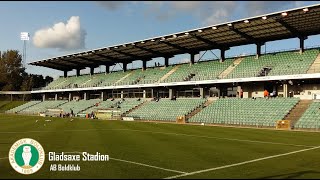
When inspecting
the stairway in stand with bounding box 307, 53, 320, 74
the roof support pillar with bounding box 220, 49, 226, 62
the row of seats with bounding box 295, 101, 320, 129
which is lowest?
the row of seats with bounding box 295, 101, 320, 129

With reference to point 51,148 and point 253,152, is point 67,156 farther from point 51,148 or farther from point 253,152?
point 253,152

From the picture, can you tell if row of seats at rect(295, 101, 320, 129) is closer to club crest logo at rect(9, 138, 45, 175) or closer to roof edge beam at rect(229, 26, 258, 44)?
roof edge beam at rect(229, 26, 258, 44)

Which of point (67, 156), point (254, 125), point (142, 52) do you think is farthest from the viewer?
point (142, 52)

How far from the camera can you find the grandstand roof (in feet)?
171

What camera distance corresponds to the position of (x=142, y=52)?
80.4 metres

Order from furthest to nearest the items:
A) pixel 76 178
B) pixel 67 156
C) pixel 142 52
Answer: pixel 142 52
pixel 67 156
pixel 76 178

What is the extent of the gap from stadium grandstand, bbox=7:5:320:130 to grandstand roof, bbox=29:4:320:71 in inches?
5.3

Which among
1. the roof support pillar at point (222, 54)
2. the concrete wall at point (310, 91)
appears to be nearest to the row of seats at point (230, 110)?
the concrete wall at point (310, 91)

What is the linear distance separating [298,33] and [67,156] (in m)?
51.3

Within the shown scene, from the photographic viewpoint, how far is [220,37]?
64.2 metres

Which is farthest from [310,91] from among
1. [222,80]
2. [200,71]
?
[200,71]

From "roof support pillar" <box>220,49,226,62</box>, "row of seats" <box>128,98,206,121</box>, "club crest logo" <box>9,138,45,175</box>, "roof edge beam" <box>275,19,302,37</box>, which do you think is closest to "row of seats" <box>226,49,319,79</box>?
"roof edge beam" <box>275,19,302,37</box>

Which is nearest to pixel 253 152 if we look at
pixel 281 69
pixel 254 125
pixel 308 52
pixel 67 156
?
pixel 67 156

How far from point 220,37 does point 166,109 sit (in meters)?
16.3
